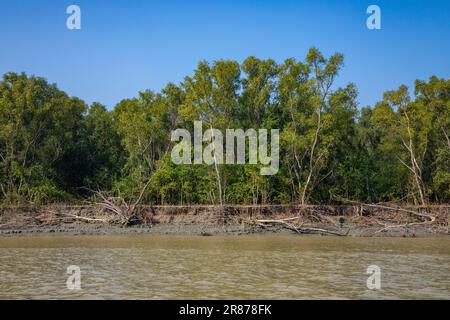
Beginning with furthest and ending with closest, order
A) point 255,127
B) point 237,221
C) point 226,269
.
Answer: point 255,127 → point 237,221 → point 226,269

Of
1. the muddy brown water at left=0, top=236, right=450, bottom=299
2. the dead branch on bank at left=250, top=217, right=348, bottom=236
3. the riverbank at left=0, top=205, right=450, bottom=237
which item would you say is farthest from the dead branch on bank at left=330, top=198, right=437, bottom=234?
the muddy brown water at left=0, top=236, right=450, bottom=299

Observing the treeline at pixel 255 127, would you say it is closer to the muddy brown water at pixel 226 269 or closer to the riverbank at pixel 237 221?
the riverbank at pixel 237 221

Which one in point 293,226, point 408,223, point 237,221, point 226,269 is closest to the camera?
→ point 226,269

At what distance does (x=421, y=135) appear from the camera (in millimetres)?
34625

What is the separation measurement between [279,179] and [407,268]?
2020cm

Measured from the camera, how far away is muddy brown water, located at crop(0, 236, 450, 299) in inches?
416

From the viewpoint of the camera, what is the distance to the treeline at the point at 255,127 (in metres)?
33.3

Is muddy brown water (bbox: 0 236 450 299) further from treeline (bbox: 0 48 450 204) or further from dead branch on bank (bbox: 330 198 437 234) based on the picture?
treeline (bbox: 0 48 450 204)

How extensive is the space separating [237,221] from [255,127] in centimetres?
1036

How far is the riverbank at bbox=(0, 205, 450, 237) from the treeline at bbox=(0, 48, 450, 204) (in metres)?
2.56

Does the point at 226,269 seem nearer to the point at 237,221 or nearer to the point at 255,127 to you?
the point at 237,221

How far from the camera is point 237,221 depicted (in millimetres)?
27766

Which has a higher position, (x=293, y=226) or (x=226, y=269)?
(x=226, y=269)

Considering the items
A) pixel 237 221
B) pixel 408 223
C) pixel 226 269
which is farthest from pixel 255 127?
pixel 226 269
